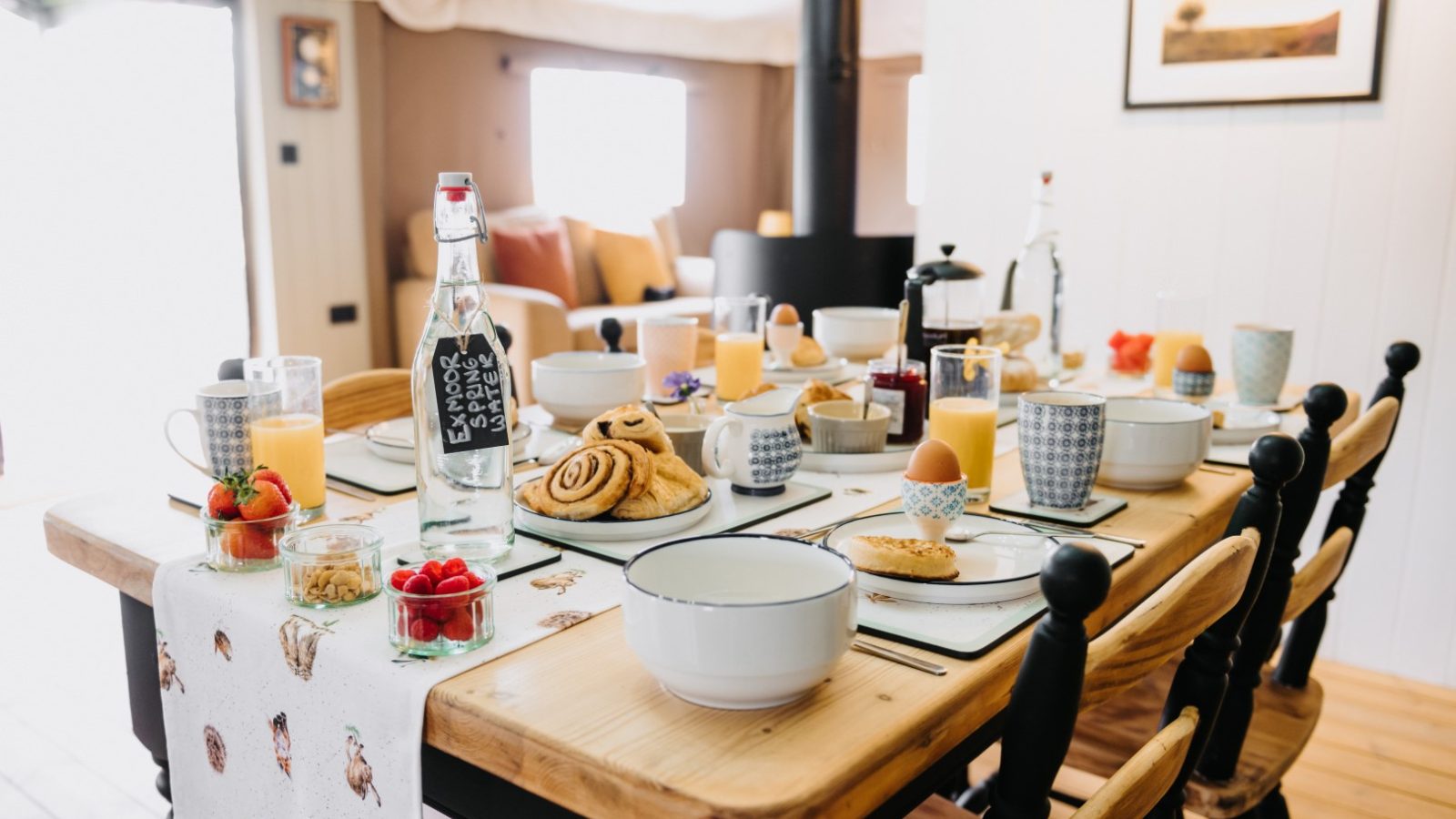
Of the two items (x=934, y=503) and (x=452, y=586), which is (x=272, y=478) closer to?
(x=452, y=586)

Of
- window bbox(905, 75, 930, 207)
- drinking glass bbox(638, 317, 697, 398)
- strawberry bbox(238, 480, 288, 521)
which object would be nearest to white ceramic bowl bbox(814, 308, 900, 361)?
drinking glass bbox(638, 317, 697, 398)

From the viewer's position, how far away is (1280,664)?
5.20 ft

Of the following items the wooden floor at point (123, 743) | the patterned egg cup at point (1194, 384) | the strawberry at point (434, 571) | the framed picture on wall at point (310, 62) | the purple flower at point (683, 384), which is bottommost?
the wooden floor at point (123, 743)

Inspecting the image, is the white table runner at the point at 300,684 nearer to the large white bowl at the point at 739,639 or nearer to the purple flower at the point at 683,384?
the large white bowl at the point at 739,639

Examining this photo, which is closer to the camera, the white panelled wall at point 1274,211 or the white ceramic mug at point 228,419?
the white ceramic mug at point 228,419

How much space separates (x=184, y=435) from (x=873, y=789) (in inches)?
33.5

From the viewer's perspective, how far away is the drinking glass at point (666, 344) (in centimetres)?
187

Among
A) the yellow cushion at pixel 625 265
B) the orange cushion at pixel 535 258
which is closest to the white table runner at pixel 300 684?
the orange cushion at pixel 535 258

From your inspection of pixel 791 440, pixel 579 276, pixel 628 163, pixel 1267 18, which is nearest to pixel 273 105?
pixel 579 276

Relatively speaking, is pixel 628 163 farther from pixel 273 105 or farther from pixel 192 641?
pixel 192 641

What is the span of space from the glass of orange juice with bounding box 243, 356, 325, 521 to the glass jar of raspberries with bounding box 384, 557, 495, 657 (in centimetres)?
42

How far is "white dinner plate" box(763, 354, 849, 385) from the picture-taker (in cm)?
196

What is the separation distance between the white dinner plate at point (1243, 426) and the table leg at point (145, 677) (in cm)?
140

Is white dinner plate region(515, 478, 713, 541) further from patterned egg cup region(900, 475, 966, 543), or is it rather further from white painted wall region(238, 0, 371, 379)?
white painted wall region(238, 0, 371, 379)
